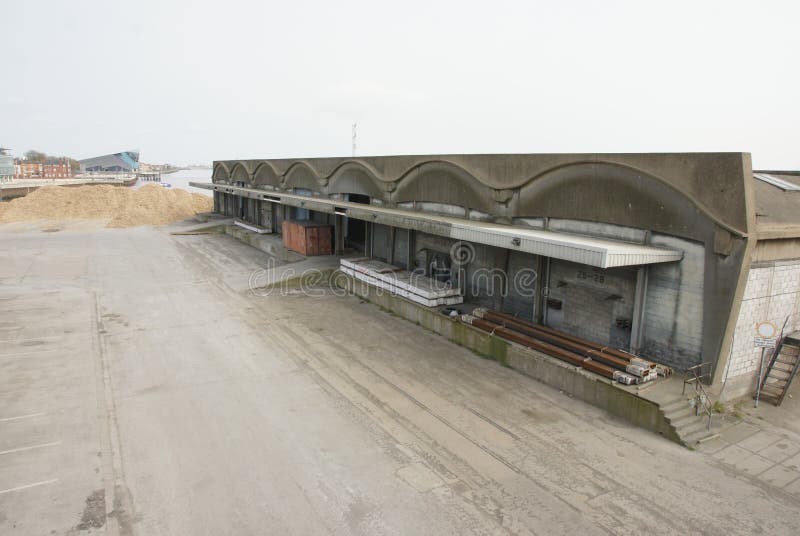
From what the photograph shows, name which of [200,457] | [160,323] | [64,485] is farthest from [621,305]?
[160,323]

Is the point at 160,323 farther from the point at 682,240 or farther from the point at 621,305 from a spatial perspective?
the point at 682,240

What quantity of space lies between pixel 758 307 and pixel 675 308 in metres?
2.12

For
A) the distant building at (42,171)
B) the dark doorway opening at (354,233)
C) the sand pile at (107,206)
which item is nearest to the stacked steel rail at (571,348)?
the dark doorway opening at (354,233)

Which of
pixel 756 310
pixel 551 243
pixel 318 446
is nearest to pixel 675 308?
pixel 756 310

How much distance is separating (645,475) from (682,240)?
643cm

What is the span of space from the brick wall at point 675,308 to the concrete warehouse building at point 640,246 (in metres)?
0.03

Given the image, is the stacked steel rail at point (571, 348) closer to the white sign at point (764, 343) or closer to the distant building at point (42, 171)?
the white sign at point (764, 343)

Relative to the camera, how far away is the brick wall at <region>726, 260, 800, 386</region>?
42.7ft

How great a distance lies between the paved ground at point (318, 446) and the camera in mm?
8758

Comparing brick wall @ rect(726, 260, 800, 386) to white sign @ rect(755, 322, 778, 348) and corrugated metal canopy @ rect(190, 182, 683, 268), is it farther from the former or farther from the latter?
corrugated metal canopy @ rect(190, 182, 683, 268)

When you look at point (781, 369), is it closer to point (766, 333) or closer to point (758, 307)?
point (766, 333)

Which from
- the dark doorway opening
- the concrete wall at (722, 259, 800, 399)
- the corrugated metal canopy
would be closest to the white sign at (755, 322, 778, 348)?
the concrete wall at (722, 259, 800, 399)

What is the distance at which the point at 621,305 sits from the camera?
15.0 meters

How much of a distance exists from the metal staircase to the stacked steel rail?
10.2 feet
